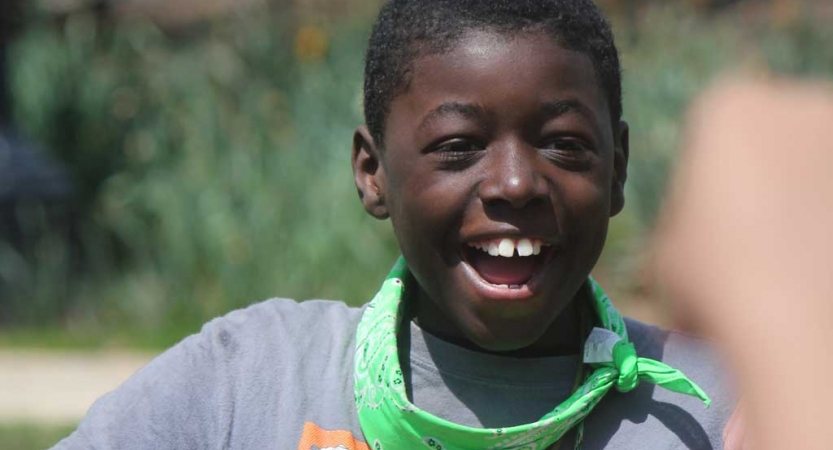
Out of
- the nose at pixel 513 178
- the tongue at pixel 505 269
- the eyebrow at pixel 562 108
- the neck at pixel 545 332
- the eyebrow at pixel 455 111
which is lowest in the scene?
→ the neck at pixel 545 332

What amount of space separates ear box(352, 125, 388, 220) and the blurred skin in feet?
4.99

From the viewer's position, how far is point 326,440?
2100mm

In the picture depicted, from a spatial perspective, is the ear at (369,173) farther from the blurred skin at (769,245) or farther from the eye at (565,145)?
the blurred skin at (769,245)

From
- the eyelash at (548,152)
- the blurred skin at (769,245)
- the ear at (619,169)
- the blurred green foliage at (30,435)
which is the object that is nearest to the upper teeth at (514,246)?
the eyelash at (548,152)

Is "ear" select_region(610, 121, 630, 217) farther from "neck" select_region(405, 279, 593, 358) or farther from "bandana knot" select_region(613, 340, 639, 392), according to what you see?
"bandana knot" select_region(613, 340, 639, 392)

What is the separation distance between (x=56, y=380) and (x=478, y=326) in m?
4.27

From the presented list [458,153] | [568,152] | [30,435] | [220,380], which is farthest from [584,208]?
[30,435]

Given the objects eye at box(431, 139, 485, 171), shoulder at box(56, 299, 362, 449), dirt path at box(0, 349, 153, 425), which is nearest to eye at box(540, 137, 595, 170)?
eye at box(431, 139, 485, 171)

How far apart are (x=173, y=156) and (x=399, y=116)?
5163 mm

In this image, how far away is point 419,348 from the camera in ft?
7.36

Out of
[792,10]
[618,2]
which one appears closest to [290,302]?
[792,10]

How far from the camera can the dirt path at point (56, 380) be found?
5469mm

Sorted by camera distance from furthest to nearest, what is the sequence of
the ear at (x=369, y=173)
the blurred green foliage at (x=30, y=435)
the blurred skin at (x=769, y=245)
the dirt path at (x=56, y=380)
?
the dirt path at (x=56, y=380) → the blurred green foliage at (x=30, y=435) → the ear at (x=369, y=173) → the blurred skin at (x=769, y=245)

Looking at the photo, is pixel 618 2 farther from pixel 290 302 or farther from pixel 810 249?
pixel 810 249
